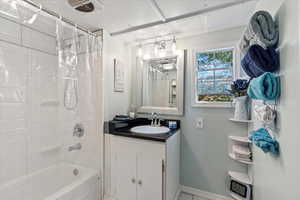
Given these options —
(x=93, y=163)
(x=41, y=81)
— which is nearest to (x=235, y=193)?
(x=93, y=163)

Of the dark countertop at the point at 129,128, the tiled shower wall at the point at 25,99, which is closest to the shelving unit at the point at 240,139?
the dark countertop at the point at 129,128

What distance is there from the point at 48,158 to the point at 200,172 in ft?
6.69

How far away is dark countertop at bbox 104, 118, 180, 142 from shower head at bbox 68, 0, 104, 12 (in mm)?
Answer: 1246

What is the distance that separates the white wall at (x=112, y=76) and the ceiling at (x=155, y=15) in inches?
8.4

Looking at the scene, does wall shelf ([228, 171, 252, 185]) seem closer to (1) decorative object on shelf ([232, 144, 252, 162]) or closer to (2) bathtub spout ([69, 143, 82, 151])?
(1) decorative object on shelf ([232, 144, 252, 162])

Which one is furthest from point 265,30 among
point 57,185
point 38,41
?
point 57,185

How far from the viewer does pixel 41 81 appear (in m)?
1.75

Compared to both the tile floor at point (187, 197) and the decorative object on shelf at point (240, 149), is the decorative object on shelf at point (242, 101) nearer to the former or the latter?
the decorative object on shelf at point (240, 149)

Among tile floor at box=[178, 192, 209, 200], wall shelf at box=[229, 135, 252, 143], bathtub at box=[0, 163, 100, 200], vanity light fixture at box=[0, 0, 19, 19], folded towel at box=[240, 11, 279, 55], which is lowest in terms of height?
tile floor at box=[178, 192, 209, 200]

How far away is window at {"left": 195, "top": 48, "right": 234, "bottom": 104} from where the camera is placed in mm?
1808

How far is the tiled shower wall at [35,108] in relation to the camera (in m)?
1.45

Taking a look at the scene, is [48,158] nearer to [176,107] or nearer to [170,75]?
[176,107]

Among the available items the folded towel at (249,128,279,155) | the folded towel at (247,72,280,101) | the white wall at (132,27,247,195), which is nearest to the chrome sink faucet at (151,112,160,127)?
the white wall at (132,27,247,195)

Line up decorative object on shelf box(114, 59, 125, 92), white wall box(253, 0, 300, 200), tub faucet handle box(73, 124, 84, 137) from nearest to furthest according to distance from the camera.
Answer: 1. white wall box(253, 0, 300, 200)
2. tub faucet handle box(73, 124, 84, 137)
3. decorative object on shelf box(114, 59, 125, 92)
